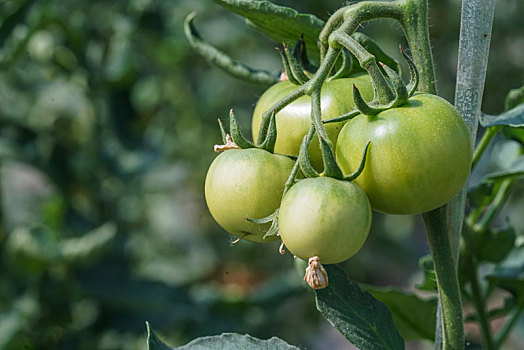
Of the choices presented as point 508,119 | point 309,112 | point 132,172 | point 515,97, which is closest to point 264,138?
point 309,112

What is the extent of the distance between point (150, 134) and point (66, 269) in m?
0.73

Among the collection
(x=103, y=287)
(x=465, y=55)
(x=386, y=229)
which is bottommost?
(x=386, y=229)

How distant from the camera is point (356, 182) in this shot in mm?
729

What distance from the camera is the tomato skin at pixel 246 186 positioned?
74 cm

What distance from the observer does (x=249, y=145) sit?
0.79 meters

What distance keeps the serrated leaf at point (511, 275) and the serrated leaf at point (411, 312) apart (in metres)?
0.15

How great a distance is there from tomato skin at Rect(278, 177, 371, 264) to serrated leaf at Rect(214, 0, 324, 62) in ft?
0.95

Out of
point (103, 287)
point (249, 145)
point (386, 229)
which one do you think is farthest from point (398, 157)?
point (386, 229)

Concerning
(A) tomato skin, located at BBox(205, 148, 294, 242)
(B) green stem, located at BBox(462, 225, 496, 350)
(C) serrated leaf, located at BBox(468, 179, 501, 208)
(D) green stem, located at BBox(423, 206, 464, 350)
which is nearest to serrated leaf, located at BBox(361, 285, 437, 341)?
(B) green stem, located at BBox(462, 225, 496, 350)

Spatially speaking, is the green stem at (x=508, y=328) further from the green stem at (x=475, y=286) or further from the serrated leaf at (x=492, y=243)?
the serrated leaf at (x=492, y=243)

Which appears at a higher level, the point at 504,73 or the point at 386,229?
the point at 504,73

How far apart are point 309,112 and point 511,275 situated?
2.21 ft

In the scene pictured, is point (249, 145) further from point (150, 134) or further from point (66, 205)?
point (150, 134)

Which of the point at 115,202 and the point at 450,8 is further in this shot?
the point at 450,8
